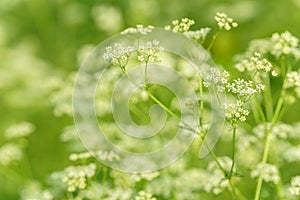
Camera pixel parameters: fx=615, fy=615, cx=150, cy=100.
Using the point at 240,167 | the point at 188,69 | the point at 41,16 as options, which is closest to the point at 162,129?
the point at 188,69

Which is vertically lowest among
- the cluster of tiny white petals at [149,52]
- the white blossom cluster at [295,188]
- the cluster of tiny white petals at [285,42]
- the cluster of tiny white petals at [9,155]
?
the white blossom cluster at [295,188]

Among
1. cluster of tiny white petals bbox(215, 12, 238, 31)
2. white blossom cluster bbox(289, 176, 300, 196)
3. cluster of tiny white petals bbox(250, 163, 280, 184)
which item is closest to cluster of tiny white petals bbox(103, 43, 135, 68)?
cluster of tiny white petals bbox(215, 12, 238, 31)

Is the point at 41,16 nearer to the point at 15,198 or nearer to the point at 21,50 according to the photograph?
the point at 21,50

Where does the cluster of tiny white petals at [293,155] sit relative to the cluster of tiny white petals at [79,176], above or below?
above

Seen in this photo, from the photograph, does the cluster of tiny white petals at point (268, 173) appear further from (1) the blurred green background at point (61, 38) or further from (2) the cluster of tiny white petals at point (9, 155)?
(1) the blurred green background at point (61, 38)

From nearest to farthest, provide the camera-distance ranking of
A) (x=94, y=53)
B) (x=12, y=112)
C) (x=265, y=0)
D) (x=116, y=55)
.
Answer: (x=116, y=55)
(x=94, y=53)
(x=12, y=112)
(x=265, y=0)

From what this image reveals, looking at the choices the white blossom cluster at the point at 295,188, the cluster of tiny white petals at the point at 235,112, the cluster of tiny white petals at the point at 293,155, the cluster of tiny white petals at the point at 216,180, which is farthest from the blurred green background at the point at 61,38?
the cluster of tiny white petals at the point at 235,112

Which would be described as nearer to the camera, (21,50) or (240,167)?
(240,167)

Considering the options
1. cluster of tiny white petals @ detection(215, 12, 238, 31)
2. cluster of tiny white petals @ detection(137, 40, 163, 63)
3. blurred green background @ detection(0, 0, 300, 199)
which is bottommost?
cluster of tiny white petals @ detection(137, 40, 163, 63)

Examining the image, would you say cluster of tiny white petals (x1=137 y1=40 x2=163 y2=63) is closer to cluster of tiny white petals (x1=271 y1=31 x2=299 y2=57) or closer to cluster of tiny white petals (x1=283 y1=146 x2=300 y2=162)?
cluster of tiny white petals (x1=271 y1=31 x2=299 y2=57)
